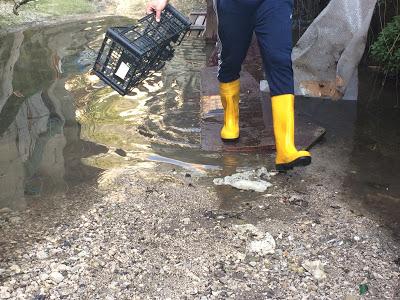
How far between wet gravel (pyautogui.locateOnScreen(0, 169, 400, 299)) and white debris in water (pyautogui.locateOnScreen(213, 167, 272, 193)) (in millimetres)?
104

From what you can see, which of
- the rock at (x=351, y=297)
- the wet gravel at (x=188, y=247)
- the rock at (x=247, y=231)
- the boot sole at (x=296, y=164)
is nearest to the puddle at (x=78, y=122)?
the wet gravel at (x=188, y=247)

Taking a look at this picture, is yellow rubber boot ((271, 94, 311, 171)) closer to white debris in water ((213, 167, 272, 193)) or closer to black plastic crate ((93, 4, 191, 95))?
white debris in water ((213, 167, 272, 193))

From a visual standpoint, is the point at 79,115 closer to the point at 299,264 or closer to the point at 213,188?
the point at 213,188

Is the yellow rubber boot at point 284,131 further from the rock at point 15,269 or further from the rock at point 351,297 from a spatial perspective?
the rock at point 15,269

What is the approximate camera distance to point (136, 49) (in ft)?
12.1

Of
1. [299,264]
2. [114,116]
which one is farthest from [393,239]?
[114,116]

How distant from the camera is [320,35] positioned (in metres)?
4.44

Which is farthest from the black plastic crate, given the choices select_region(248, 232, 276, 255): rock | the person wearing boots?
select_region(248, 232, 276, 255): rock

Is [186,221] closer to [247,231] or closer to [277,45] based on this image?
[247,231]

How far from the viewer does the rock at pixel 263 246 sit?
2736 millimetres

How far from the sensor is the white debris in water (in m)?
3.37

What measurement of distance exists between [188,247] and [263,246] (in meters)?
0.39

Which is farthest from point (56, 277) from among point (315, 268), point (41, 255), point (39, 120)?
point (39, 120)

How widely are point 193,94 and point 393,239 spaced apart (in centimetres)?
285
